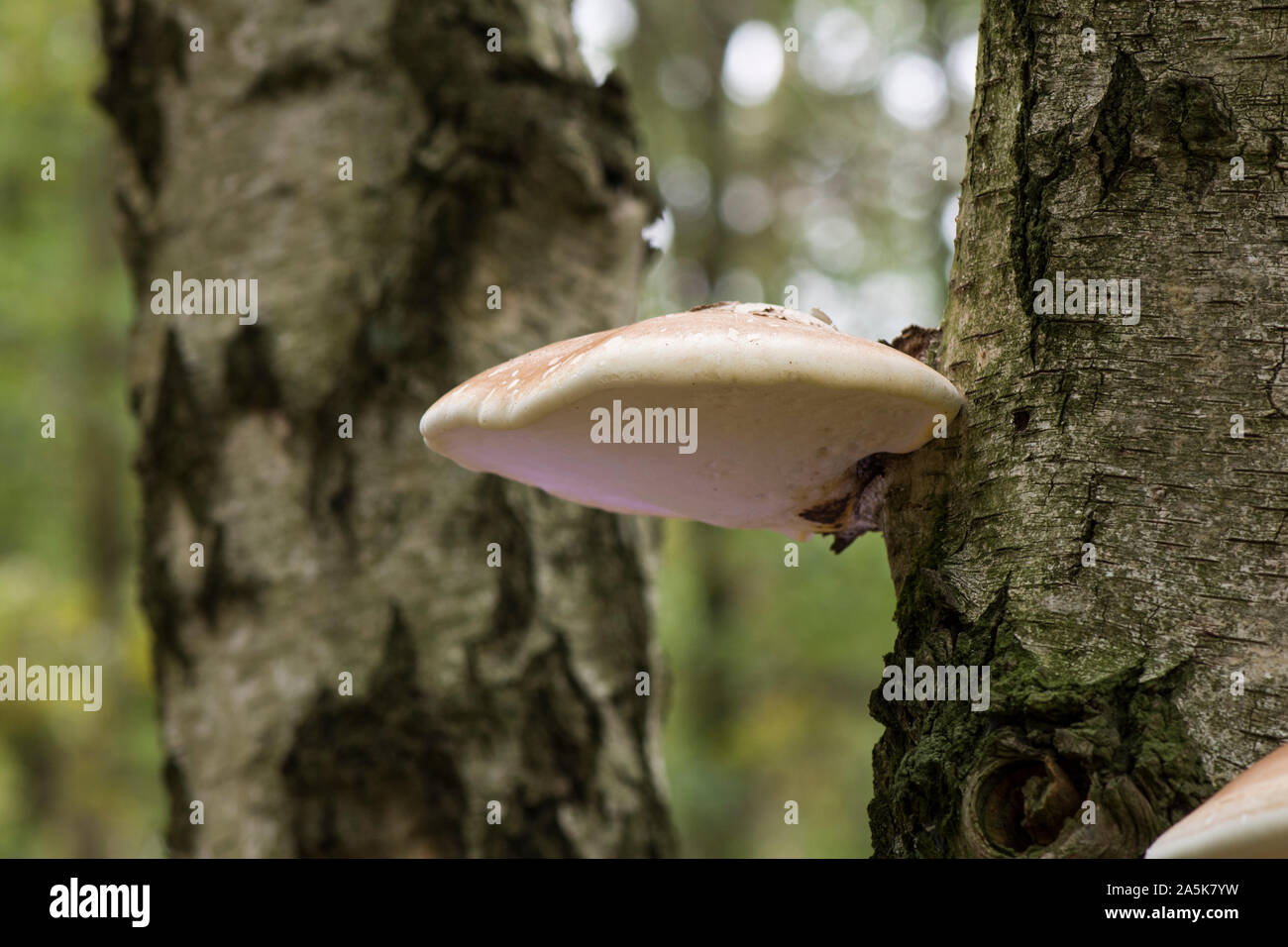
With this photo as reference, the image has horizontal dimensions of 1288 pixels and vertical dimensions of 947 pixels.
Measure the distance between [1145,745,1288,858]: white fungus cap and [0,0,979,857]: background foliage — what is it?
857 cm

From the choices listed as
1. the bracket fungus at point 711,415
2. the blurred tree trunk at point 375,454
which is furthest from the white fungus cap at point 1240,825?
the blurred tree trunk at point 375,454

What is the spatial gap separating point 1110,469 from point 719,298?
29.2 ft

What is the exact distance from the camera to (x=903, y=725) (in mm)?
1331

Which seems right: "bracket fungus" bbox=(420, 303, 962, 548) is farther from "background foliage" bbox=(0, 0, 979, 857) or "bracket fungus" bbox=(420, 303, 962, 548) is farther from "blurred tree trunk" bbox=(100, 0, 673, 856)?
"background foliage" bbox=(0, 0, 979, 857)

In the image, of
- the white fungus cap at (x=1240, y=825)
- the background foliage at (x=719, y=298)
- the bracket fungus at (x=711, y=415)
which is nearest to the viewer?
the white fungus cap at (x=1240, y=825)

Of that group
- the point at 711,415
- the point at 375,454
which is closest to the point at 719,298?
the point at 375,454

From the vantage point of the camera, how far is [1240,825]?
2.78 feet

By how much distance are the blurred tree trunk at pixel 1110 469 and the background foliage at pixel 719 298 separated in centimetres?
815

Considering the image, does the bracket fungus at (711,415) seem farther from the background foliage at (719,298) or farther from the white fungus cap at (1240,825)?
the background foliage at (719,298)

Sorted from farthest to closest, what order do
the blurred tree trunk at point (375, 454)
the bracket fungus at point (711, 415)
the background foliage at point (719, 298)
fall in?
the background foliage at point (719, 298) → the blurred tree trunk at point (375, 454) → the bracket fungus at point (711, 415)

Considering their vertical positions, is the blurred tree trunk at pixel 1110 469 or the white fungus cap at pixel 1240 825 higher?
the blurred tree trunk at pixel 1110 469

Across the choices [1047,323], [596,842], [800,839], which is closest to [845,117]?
[800,839]

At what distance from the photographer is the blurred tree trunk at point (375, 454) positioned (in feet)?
9.05

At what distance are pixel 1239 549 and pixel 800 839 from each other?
12895 millimetres
